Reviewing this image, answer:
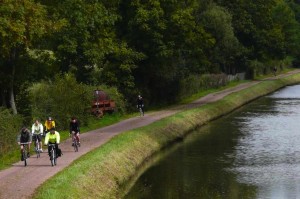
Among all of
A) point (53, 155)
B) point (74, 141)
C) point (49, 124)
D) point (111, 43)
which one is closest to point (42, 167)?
point (53, 155)

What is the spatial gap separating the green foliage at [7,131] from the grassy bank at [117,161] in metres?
5.73

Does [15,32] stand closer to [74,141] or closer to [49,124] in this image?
[49,124]

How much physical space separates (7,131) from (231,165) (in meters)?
14.5

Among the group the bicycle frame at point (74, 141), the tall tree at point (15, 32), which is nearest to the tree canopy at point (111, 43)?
the tall tree at point (15, 32)

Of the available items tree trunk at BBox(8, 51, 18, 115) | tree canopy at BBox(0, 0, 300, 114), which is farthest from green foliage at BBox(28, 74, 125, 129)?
tree trunk at BBox(8, 51, 18, 115)

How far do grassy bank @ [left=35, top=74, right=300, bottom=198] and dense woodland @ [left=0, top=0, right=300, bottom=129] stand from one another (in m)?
7.32

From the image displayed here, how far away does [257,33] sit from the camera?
4176 inches

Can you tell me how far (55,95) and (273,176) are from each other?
69.0 ft

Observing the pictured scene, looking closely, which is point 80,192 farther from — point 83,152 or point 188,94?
point 188,94

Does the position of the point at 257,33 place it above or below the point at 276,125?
above

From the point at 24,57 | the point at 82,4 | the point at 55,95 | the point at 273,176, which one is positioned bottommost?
the point at 273,176

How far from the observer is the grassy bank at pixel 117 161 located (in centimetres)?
2549

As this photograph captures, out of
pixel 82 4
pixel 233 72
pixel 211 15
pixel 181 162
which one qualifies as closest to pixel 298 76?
pixel 233 72

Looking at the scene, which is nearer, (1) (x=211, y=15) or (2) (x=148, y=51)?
(2) (x=148, y=51)
